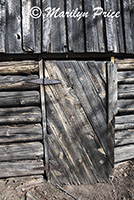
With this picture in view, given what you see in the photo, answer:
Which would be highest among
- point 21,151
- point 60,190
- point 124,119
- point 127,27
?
point 127,27

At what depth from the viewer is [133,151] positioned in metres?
3.31

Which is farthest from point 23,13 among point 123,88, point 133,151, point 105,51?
point 133,151

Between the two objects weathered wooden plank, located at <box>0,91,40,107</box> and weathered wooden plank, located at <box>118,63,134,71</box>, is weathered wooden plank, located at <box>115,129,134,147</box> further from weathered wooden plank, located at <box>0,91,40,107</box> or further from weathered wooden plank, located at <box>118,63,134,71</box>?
weathered wooden plank, located at <box>0,91,40,107</box>

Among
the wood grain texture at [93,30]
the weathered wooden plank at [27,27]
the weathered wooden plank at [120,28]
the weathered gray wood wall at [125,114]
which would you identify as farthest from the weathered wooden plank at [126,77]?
the weathered wooden plank at [27,27]

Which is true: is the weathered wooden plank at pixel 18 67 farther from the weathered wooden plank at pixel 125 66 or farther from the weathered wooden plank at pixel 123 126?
the weathered wooden plank at pixel 123 126

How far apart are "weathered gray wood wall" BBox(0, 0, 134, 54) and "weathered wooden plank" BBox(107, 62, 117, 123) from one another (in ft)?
0.83

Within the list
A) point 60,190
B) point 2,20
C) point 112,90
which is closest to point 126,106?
point 112,90

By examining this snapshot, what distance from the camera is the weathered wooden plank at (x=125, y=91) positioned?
2934 millimetres

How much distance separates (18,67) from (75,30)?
954mm

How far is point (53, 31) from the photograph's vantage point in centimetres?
254

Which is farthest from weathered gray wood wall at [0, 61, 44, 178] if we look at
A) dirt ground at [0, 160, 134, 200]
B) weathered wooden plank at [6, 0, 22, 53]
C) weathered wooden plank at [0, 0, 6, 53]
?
weathered wooden plank at [0, 0, 6, 53]

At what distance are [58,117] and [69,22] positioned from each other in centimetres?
136

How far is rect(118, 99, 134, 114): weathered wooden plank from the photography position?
118 inches

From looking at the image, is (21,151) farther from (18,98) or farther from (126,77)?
(126,77)
